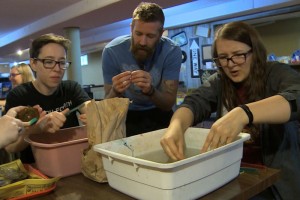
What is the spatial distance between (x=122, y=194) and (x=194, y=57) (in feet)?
16.1

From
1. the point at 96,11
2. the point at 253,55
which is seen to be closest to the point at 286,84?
the point at 253,55

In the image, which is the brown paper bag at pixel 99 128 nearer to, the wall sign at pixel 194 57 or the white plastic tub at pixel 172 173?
the white plastic tub at pixel 172 173

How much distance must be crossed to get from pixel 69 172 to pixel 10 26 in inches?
239

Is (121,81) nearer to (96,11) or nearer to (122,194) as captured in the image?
(122,194)

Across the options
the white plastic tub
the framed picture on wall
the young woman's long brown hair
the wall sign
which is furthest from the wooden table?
the framed picture on wall

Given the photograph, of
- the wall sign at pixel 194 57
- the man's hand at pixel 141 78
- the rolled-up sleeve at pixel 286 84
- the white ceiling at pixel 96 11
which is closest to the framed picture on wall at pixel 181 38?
the wall sign at pixel 194 57

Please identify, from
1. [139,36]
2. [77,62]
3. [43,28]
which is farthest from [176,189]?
[43,28]

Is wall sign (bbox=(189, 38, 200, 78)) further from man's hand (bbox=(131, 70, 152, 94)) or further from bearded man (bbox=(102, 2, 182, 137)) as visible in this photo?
man's hand (bbox=(131, 70, 152, 94))

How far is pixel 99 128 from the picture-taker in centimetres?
97

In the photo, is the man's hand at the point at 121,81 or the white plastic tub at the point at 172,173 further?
the man's hand at the point at 121,81

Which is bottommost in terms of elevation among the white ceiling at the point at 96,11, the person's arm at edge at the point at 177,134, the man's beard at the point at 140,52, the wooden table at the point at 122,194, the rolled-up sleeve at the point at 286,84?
the wooden table at the point at 122,194

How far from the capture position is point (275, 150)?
1.12 metres

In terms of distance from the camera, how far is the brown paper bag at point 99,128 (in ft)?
3.13

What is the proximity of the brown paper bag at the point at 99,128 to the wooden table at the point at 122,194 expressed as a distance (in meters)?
0.04
